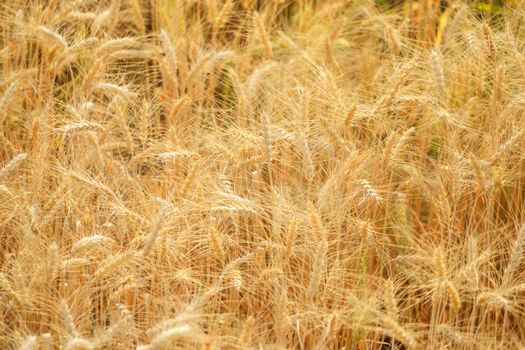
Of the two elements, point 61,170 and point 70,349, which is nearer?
point 70,349

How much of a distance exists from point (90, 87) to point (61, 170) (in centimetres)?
42

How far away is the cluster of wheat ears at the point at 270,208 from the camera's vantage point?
6.90ft

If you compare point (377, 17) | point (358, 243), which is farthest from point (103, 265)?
point (377, 17)

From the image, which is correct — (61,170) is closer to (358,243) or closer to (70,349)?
(70,349)

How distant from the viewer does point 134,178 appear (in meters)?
2.49

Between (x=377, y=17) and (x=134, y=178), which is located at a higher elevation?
(x=377, y=17)

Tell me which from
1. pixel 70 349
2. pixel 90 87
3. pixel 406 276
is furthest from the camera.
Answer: pixel 90 87

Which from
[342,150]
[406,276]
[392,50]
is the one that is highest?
[392,50]

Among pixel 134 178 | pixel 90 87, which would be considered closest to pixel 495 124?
pixel 134 178

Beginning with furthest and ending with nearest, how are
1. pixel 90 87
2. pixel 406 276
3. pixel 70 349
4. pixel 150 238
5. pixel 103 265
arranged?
pixel 90 87
pixel 406 276
pixel 103 265
pixel 150 238
pixel 70 349

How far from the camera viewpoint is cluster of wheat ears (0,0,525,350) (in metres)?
2.10

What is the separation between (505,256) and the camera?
8.40ft

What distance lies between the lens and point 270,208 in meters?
2.44

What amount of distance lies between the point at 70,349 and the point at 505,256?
5.20 ft
